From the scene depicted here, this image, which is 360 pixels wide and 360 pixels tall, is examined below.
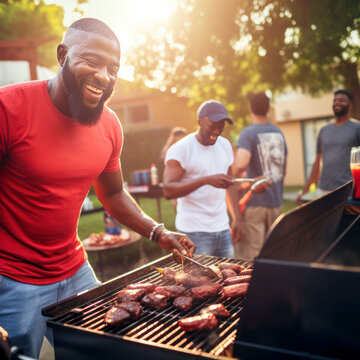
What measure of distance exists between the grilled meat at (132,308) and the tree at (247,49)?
998 centimetres

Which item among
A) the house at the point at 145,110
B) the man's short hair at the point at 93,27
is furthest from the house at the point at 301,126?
the man's short hair at the point at 93,27

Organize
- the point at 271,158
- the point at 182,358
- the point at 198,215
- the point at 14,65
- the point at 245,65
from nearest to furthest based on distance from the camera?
1. the point at 182,358
2. the point at 198,215
3. the point at 271,158
4. the point at 14,65
5. the point at 245,65

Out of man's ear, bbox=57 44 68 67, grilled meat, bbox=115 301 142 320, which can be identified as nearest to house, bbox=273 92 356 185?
man's ear, bbox=57 44 68 67

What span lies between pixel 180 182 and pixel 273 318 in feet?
8.00

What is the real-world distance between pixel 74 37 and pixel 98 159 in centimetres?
71

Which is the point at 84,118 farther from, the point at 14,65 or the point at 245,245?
the point at 14,65

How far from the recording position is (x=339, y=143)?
5156 mm

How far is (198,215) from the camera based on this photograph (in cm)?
378

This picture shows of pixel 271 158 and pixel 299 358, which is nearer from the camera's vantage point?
pixel 299 358

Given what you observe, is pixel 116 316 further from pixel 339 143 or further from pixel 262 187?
pixel 339 143

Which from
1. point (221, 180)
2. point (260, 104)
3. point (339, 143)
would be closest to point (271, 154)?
point (260, 104)

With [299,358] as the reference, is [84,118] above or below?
above

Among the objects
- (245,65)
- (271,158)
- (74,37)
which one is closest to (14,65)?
(271,158)

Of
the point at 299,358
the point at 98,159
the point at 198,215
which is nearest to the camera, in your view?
the point at 299,358
